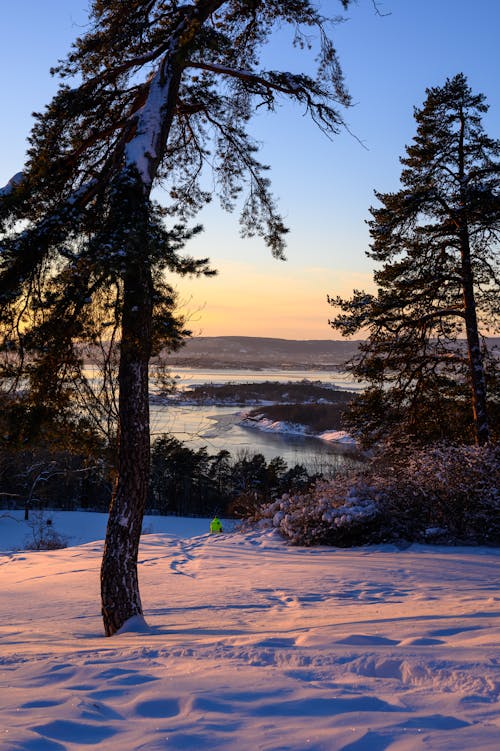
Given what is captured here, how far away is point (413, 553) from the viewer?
1057cm

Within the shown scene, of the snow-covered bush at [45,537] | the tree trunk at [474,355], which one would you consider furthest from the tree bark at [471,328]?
the snow-covered bush at [45,537]

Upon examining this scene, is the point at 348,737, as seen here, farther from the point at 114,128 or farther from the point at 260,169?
the point at 260,169

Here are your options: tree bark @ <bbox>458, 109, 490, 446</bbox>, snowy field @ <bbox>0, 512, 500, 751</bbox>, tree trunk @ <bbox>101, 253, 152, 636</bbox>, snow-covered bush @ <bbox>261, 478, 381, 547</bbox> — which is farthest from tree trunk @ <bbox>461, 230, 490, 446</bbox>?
tree trunk @ <bbox>101, 253, 152, 636</bbox>

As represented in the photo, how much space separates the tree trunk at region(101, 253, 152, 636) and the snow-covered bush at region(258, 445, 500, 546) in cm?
669

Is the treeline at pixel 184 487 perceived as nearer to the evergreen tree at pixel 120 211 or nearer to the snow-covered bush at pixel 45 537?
the snow-covered bush at pixel 45 537

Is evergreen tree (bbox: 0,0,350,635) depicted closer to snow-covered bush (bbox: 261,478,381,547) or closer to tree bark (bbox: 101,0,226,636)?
tree bark (bbox: 101,0,226,636)

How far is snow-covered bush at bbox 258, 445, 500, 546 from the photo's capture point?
37.7 ft

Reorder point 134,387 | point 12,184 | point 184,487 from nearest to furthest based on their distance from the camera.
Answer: point 134,387 < point 12,184 < point 184,487

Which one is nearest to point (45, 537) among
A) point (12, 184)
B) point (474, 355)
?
point (474, 355)

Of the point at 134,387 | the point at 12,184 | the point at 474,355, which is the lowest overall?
the point at 134,387

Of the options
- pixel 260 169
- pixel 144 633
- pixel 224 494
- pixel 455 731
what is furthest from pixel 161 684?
pixel 224 494

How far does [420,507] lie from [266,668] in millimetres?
9194

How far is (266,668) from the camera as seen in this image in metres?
3.67

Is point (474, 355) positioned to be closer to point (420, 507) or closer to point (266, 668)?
point (420, 507)
